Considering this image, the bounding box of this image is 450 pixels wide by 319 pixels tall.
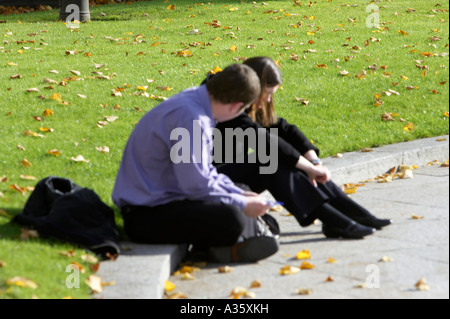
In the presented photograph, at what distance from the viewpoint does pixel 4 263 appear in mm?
4141

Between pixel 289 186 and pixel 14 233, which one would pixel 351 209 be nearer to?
pixel 289 186

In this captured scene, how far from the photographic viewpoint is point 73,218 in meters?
4.66

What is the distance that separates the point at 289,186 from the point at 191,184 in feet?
2.44

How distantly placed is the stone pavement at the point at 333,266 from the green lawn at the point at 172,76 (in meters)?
0.33

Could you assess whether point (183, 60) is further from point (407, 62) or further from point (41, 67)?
point (407, 62)

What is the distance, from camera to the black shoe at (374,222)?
5.30 metres

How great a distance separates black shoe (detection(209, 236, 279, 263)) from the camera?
4.78m

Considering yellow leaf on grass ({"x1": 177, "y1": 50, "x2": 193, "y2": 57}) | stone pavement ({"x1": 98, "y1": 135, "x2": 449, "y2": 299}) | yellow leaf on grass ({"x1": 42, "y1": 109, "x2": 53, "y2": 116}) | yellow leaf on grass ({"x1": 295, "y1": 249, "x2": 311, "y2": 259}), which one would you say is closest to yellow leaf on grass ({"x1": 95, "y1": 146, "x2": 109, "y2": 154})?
yellow leaf on grass ({"x1": 42, "y1": 109, "x2": 53, "y2": 116})

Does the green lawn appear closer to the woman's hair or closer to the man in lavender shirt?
the man in lavender shirt

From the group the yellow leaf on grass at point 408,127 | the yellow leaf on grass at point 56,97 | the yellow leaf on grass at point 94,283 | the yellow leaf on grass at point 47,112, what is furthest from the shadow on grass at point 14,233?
the yellow leaf on grass at point 408,127

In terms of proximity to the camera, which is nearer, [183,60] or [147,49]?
[183,60]

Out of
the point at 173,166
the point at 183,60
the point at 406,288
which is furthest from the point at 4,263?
the point at 183,60

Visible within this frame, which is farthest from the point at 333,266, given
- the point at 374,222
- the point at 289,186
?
the point at 374,222

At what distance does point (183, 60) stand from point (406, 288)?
6.48 meters
